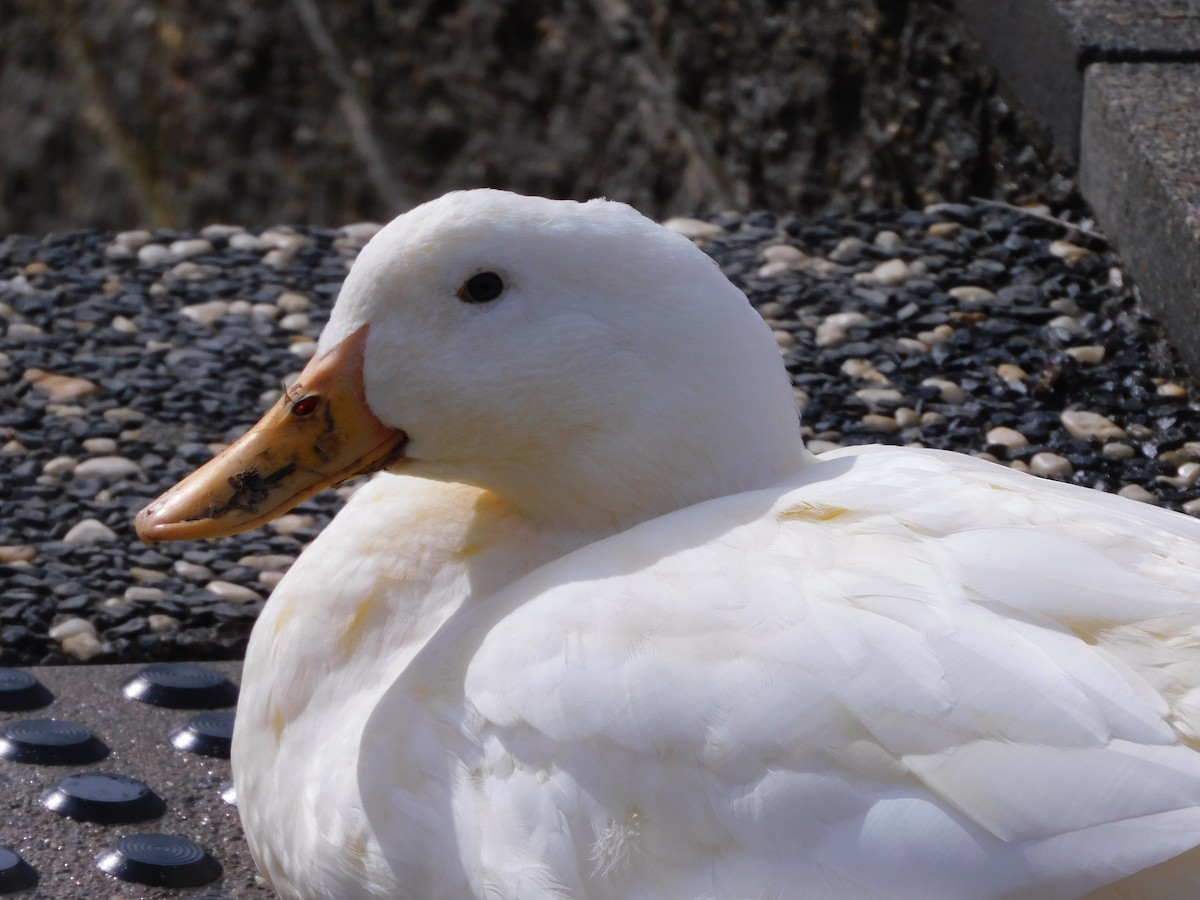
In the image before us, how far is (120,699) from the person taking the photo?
2.66 meters

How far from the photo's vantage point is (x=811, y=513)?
1772 millimetres

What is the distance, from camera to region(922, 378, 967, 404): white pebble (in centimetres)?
340

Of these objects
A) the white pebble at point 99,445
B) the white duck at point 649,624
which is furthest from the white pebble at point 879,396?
the white pebble at point 99,445

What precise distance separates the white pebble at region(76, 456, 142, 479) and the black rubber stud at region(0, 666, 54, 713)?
741 millimetres

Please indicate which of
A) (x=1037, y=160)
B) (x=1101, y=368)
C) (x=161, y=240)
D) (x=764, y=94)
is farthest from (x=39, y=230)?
(x=1101, y=368)

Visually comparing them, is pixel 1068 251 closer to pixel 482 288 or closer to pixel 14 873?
pixel 482 288

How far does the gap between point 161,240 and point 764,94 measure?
205 cm

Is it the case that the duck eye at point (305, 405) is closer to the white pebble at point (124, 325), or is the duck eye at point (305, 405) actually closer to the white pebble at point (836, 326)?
the white pebble at point (836, 326)

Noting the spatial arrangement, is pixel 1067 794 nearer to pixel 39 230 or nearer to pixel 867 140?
pixel 867 140

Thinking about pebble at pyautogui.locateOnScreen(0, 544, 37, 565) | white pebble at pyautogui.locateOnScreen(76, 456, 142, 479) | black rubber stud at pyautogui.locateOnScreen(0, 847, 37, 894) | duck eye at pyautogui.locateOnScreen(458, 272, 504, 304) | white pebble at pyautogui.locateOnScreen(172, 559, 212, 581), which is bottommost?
white pebble at pyautogui.locateOnScreen(172, 559, 212, 581)

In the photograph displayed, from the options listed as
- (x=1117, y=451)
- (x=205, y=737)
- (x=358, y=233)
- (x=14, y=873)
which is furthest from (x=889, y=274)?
(x=14, y=873)

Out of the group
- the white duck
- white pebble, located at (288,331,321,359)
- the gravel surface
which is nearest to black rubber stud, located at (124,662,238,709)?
the gravel surface

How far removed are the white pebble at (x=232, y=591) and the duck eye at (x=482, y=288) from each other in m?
1.26

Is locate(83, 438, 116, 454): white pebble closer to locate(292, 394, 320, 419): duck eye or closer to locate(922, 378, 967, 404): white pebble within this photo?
locate(292, 394, 320, 419): duck eye
